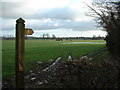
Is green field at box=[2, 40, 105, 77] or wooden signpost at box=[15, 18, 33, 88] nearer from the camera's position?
wooden signpost at box=[15, 18, 33, 88]

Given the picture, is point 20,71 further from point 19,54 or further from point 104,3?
point 104,3

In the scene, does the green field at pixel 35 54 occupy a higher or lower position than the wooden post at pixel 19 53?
lower

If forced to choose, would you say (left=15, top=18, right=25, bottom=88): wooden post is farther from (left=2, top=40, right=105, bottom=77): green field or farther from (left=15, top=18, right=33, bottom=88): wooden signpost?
(left=2, top=40, right=105, bottom=77): green field

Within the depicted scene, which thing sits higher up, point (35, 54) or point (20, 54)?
point (20, 54)

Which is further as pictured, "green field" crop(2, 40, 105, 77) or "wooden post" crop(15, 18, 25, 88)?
"green field" crop(2, 40, 105, 77)

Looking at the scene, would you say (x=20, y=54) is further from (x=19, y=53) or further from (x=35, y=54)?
(x=35, y=54)

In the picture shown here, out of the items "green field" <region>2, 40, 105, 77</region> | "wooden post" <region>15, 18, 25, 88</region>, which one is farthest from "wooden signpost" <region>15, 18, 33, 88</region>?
"green field" <region>2, 40, 105, 77</region>

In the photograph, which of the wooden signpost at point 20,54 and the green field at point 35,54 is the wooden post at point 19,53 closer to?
the wooden signpost at point 20,54

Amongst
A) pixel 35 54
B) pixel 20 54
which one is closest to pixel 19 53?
pixel 20 54

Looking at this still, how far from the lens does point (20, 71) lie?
5023mm

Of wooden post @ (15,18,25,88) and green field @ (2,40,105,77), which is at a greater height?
wooden post @ (15,18,25,88)

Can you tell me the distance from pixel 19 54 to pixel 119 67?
267 cm

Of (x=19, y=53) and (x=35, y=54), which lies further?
(x=35, y=54)

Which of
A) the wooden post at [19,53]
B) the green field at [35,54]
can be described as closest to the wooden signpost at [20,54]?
the wooden post at [19,53]
